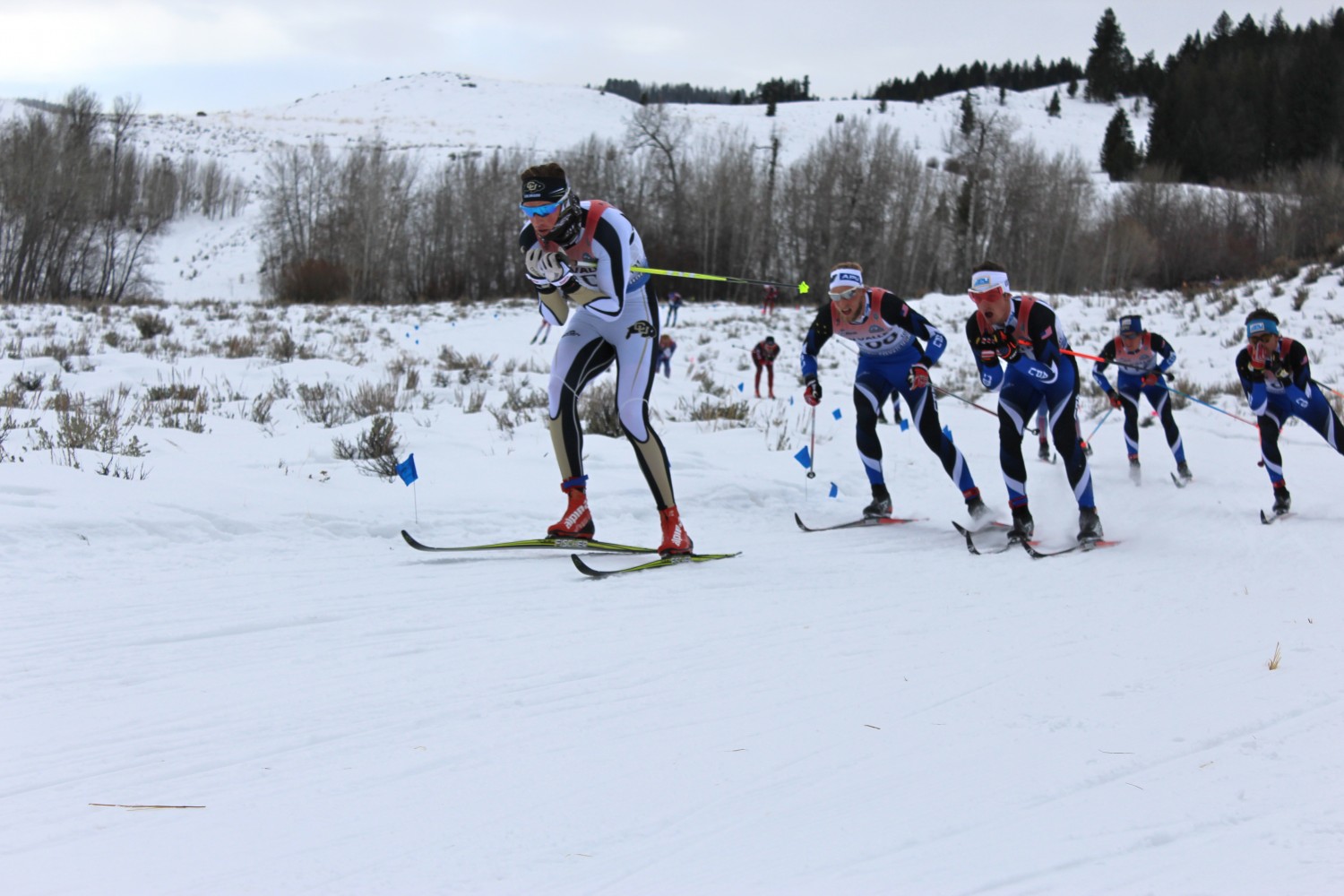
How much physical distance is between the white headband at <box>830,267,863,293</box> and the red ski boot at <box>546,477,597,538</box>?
2.86m

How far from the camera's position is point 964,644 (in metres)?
3.90

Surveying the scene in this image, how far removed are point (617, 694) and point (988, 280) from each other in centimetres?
479

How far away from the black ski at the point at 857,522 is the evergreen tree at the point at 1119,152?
7772cm

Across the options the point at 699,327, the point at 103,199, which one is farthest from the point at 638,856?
Result: the point at 103,199

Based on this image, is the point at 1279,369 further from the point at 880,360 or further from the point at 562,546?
the point at 562,546

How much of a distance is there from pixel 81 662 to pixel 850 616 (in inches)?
130

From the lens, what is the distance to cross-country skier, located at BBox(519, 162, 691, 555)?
5.28 m

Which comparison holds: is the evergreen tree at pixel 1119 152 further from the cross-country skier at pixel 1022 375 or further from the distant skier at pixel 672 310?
the cross-country skier at pixel 1022 375

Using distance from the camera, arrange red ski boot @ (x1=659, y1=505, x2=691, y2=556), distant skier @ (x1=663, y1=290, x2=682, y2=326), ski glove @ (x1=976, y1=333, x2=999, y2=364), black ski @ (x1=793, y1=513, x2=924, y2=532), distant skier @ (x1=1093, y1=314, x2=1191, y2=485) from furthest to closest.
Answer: distant skier @ (x1=663, y1=290, x2=682, y2=326)
distant skier @ (x1=1093, y1=314, x2=1191, y2=485)
black ski @ (x1=793, y1=513, x2=924, y2=532)
ski glove @ (x1=976, y1=333, x2=999, y2=364)
red ski boot @ (x1=659, y1=505, x2=691, y2=556)

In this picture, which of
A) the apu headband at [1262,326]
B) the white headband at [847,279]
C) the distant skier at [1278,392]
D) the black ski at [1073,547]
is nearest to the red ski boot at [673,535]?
the black ski at [1073,547]

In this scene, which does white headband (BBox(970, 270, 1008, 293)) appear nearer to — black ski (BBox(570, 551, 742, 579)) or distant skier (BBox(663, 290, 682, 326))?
black ski (BBox(570, 551, 742, 579))

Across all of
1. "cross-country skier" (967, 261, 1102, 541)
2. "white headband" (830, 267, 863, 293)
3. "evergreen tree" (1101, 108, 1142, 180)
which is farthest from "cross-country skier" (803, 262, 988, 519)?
"evergreen tree" (1101, 108, 1142, 180)

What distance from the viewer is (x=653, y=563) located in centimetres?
525

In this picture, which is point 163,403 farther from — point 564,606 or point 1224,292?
point 1224,292
